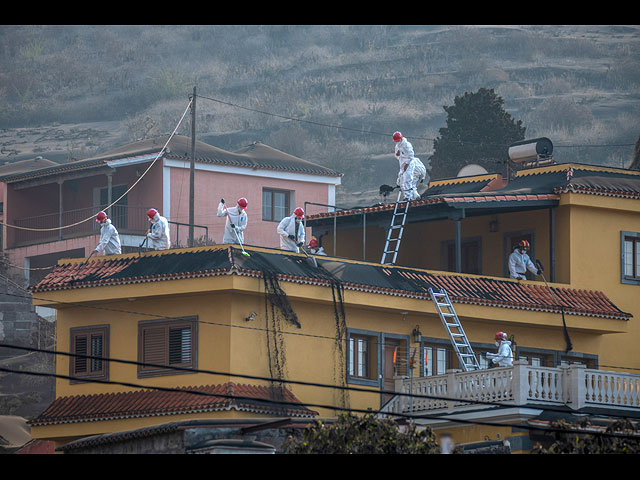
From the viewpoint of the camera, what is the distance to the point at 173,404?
36656 mm

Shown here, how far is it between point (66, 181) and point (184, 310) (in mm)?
29262

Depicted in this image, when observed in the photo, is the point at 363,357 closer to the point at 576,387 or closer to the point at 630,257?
the point at 576,387

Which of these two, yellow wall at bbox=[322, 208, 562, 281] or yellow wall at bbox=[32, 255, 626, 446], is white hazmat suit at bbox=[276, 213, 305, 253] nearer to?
yellow wall at bbox=[32, 255, 626, 446]

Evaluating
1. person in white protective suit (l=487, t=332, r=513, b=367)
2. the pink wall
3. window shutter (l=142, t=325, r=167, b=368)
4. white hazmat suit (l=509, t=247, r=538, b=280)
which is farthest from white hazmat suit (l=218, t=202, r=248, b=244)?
the pink wall

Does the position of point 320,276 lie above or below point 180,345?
above

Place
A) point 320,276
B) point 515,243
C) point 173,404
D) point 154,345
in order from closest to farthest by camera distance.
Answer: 1. point 173,404
2. point 320,276
3. point 154,345
4. point 515,243

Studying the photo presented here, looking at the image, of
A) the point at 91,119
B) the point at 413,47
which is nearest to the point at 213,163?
the point at 91,119

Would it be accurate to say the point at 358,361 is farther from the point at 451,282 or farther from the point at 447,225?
the point at 447,225

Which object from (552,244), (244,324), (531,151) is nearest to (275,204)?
(531,151)

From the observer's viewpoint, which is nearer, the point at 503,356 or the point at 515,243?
the point at 503,356

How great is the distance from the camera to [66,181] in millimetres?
65812

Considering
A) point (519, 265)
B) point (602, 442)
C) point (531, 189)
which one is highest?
point (531, 189)

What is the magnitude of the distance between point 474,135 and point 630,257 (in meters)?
25.6

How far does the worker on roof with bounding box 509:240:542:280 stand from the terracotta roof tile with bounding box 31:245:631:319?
0.45 metres
